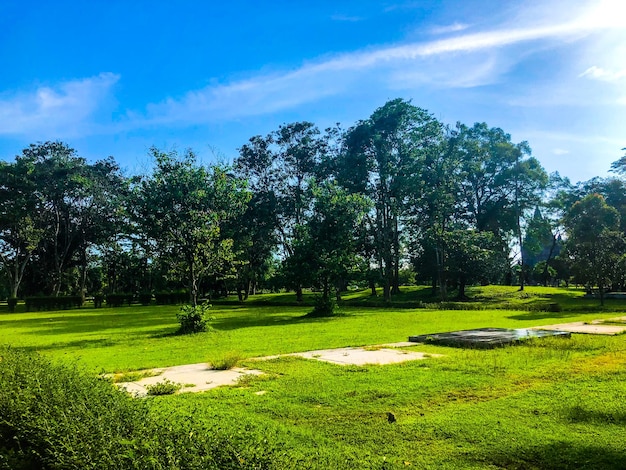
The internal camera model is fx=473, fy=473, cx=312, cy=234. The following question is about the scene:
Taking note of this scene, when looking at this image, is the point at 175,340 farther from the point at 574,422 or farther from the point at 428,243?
the point at 428,243

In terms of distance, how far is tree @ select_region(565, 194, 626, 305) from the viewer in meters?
25.2

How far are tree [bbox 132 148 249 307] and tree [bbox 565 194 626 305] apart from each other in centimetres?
1960

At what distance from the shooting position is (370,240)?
3850cm

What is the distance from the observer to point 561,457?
390cm

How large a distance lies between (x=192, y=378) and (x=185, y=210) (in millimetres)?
9458

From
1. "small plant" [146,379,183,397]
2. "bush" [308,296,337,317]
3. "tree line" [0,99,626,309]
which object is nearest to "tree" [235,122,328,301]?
"tree line" [0,99,626,309]

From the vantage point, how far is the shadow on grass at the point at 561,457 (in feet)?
12.3

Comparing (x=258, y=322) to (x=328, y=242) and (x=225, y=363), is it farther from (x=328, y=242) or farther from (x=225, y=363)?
(x=225, y=363)

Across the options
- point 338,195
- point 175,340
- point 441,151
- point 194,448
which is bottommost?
point 175,340

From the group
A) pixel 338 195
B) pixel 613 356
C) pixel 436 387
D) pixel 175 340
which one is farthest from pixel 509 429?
pixel 338 195

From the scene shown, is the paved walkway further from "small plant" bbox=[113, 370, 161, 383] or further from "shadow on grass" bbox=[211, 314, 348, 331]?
"shadow on grass" bbox=[211, 314, 348, 331]

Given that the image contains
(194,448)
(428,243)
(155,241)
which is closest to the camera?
(194,448)

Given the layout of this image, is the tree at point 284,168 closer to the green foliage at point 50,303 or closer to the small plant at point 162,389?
the green foliage at point 50,303

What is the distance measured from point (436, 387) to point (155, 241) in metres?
13.2
